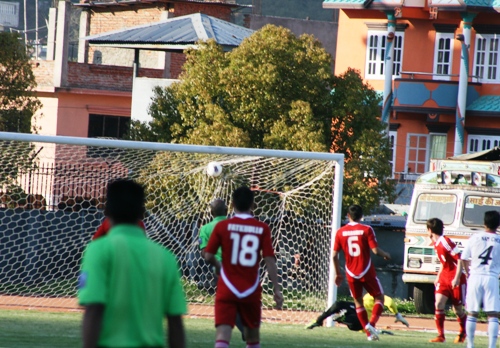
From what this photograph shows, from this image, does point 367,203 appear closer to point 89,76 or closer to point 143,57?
point 89,76

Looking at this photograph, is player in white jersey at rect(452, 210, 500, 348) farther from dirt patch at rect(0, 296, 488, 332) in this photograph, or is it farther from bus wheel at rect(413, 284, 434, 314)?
bus wheel at rect(413, 284, 434, 314)

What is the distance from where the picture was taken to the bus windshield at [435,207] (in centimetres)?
1827

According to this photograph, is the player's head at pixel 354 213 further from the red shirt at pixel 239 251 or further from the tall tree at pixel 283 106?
the tall tree at pixel 283 106

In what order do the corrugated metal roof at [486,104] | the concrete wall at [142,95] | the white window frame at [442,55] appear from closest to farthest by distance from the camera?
the concrete wall at [142,95]
the corrugated metal roof at [486,104]
the white window frame at [442,55]

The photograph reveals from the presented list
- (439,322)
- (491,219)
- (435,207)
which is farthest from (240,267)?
(435,207)

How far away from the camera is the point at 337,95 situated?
19922mm

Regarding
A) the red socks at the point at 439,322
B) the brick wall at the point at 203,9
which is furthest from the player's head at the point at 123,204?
the brick wall at the point at 203,9

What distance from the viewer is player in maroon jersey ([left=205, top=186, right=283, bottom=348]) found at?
7812 mm

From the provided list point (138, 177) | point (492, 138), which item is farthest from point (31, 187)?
point (492, 138)

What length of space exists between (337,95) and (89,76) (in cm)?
1760

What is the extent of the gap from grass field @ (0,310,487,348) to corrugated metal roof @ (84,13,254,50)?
14128 mm

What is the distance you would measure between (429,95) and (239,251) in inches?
988

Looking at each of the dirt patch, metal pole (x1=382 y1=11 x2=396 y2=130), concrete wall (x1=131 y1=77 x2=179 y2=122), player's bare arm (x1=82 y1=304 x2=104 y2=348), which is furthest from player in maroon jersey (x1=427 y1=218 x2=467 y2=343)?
metal pole (x1=382 y1=11 x2=396 y2=130)

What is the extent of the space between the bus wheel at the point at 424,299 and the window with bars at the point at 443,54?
49.6 feet
